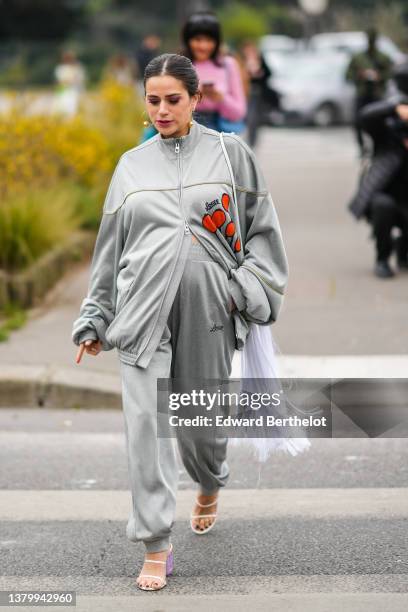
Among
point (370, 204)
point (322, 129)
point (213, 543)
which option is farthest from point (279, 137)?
point (213, 543)

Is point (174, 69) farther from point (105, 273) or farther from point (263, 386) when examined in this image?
point (263, 386)

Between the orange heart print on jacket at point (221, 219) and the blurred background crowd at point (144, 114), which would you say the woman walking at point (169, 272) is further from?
the blurred background crowd at point (144, 114)

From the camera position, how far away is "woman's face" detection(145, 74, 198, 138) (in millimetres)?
4516

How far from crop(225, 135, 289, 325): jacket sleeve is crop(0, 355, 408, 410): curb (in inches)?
108

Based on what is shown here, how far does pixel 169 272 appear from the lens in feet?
14.7

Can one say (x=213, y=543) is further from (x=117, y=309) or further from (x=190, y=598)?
(x=117, y=309)

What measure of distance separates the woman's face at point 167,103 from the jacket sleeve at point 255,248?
21cm

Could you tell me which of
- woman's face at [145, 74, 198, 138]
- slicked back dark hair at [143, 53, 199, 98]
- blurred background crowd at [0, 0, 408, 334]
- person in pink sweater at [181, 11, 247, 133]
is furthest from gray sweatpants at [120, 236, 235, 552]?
person in pink sweater at [181, 11, 247, 133]

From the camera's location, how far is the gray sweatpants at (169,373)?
4.48 meters

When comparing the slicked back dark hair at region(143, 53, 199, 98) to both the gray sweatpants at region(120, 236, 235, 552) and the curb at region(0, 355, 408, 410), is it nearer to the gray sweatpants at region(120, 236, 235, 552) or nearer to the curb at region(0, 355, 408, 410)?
the gray sweatpants at region(120, 236, 235, 552)

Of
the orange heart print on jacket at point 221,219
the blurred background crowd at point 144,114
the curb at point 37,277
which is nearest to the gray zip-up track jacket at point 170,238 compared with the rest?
the orange heart print on jacket at point 221,219

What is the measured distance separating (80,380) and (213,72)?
2467 mm

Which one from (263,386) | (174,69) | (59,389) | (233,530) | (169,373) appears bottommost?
(59,389)

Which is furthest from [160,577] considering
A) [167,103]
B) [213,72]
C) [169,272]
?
[213,72]
